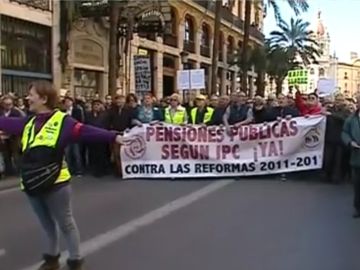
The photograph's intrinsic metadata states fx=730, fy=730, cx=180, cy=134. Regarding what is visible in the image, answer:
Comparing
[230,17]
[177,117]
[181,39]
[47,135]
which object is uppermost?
[230,17]

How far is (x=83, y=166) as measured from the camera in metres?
15.8

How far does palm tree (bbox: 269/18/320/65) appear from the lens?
50.4 meters

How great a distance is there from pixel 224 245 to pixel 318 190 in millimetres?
5319

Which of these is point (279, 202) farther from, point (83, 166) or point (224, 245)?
point (83, 166)

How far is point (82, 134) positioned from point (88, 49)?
935 inches

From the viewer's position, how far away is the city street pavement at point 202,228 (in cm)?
705

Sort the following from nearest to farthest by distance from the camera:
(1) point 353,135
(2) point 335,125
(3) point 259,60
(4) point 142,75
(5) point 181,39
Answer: (1) point 353,135 → (2) point 335,125 → (4) point 142,75 → (5) point 181,39 → (3) point 259,60

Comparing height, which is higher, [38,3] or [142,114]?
[38,3]

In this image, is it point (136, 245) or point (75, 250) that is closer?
point (75, 250)

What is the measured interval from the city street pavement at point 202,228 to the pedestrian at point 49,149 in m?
0.75

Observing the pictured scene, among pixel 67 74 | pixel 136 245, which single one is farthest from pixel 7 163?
pixel 67 74

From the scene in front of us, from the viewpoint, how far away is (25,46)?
2512cm

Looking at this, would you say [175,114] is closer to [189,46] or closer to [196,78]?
[196,78]

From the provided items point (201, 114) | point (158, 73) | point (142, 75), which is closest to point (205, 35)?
point (158, 73)
